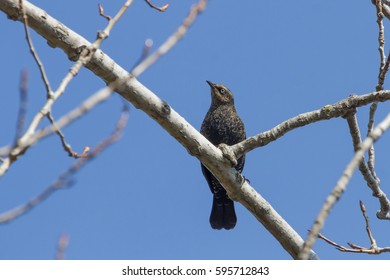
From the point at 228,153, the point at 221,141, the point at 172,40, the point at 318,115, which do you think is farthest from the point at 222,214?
the point at 172,40

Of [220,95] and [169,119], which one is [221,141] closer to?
[220,95]

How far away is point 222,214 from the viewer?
808 cm

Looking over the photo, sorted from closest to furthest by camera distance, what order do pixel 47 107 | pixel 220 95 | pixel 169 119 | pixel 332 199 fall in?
pixel 332 199 < pixel 47 107 < pixel 169 119 < pixel 220 95

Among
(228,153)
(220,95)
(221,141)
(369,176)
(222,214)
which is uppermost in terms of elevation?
(220,95)

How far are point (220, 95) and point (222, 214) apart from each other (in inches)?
65.0

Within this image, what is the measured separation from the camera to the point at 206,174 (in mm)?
7992

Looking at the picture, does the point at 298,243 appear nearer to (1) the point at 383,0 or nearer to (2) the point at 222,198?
(1) the point at 383,0

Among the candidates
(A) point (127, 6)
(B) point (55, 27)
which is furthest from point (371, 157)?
(A) point (127, 6)

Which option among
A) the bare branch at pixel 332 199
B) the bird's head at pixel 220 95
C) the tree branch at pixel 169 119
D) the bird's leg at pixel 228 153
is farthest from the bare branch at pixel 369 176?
the bird's head at pixel 220 95

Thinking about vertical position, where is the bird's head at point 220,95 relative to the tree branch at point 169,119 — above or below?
above

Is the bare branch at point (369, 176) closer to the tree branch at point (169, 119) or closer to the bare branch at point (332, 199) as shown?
the tree branch at point (169, 119)

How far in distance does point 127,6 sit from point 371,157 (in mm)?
3087

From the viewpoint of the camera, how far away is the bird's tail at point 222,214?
805 centimetres

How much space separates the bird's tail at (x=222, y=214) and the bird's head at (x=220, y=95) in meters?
1.32
